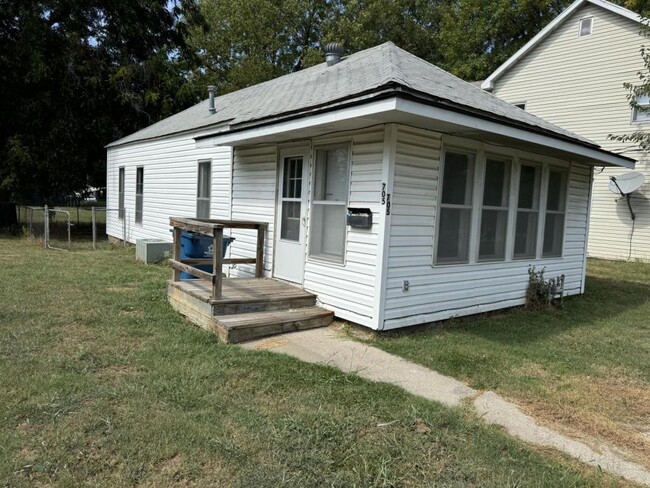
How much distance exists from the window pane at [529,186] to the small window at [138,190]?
1002 cm

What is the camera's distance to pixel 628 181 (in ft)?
42.7

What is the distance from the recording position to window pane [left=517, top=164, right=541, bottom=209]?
276 inches

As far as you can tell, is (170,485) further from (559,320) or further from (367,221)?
(559,320)

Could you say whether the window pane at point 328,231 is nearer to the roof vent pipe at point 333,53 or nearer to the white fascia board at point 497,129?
the white fascia board at point 497,129

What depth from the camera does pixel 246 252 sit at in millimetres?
7645

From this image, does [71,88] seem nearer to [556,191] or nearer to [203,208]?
[203,208]

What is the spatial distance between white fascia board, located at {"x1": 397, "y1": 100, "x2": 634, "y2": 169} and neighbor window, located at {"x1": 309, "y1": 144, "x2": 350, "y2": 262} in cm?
137

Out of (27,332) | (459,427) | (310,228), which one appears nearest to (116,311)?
(27,332)

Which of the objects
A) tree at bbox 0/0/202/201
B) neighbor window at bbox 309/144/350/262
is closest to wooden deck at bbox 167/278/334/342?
neighbor window at bbox 309/144/350/262

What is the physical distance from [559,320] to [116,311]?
6.12 meters

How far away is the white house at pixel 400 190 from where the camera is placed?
5191 millimetres

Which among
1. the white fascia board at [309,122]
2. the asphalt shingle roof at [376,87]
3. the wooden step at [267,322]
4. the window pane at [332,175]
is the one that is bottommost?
the wooden step at [267,322]

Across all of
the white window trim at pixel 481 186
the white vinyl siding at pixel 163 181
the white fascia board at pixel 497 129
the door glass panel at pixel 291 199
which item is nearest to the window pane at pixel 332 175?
the door glass panel at pixel 291 199

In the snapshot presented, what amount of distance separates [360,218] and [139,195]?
9686mm
